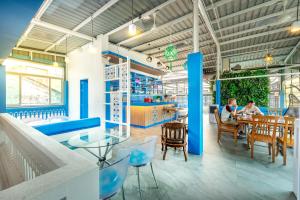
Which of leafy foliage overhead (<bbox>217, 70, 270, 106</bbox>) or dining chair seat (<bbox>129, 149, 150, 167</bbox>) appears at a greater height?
leafy foliage overhead (<bbox>217, 70, 270, 106</bbox>)

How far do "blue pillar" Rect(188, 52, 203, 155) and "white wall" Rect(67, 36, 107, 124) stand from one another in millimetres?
3842

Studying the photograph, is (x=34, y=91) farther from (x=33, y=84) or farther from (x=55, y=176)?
(x=55, y=176)

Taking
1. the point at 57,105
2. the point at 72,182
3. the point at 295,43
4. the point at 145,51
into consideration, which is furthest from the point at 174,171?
the point at 295,43

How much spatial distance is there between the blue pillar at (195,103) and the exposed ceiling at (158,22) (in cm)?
191

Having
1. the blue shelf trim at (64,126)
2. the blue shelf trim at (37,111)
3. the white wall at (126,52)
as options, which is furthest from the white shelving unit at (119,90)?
the blue shelf trim at (37,111)

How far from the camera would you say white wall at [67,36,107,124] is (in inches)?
235

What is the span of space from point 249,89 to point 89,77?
915cm

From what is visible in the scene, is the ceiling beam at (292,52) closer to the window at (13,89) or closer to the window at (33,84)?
the window at (33,84)

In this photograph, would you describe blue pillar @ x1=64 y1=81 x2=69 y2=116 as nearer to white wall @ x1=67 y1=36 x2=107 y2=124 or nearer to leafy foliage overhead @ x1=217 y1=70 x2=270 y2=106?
white wall @ x1=67 y1=36 x2=107 y2=124

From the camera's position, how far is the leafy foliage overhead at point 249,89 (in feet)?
26.4

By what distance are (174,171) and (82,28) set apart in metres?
6.08

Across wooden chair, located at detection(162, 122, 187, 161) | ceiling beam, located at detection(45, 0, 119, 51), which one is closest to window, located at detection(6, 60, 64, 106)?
ceiling beam, located at detection(45, 0, 119, 51)

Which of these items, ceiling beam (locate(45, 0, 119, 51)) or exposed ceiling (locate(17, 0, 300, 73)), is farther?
exposed ceiling (locate(17, 0, 300, 73))

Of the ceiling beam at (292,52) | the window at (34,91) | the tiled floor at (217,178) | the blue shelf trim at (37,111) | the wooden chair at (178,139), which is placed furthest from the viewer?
the ceiling beam at (292,52)
